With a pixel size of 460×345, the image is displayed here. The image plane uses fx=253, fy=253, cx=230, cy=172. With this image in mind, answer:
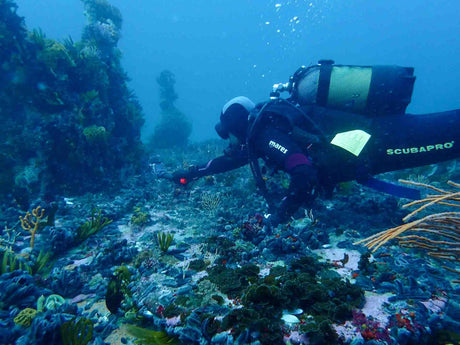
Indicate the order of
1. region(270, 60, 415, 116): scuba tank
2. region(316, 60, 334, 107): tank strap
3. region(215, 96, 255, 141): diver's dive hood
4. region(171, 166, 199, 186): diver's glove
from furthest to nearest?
region(171, 166, 199, 186): diver's glove
region(215, 96, 255, 141): diver's dive hood
region(316, 60, 334, 107): tank strap
region(270, 60, 415, 116): scuba tank

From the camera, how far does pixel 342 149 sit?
15.5ft

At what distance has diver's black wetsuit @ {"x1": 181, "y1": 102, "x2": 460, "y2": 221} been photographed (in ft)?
14.4

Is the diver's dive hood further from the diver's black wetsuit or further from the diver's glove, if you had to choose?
the diver's glove

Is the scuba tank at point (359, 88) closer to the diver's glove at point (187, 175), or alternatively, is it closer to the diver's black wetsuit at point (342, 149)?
the diver's black wetsuit at point (342, 149)

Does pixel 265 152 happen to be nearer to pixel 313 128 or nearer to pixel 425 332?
pixel 313 128

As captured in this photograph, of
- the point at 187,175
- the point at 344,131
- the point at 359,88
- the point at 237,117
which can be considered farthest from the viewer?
the point at 187,175

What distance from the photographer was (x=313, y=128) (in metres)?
5.05

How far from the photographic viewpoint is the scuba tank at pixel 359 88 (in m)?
4.55

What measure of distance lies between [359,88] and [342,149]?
1180mm

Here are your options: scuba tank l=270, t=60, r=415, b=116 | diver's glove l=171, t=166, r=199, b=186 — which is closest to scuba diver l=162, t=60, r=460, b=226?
scuba tank l=270, t=60, r=415, b=116

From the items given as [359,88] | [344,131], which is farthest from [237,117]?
[359,88]

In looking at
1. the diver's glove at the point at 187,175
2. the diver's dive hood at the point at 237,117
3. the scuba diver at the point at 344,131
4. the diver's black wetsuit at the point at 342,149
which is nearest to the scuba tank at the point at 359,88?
the scuba diver at the point at 344,131

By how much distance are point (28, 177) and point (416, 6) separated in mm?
157398

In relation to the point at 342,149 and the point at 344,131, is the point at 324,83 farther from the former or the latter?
the point at 342,149
